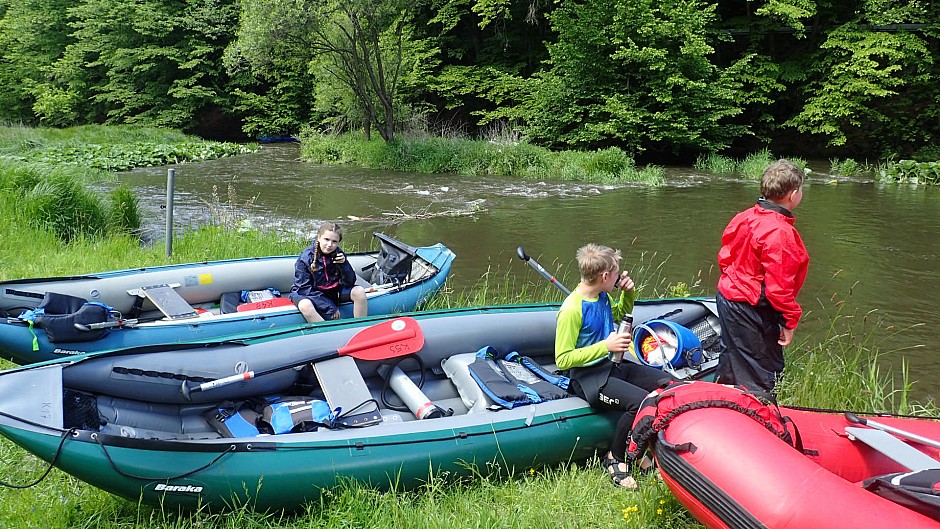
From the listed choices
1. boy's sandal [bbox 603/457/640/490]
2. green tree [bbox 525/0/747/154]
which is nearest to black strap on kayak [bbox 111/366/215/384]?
boy's sandal [bbox 603/457/640/490]

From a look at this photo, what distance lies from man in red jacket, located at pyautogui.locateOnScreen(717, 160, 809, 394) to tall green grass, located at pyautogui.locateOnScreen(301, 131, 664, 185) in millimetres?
10574

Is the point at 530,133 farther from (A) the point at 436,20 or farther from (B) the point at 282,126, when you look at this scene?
(B) the point at 282,126

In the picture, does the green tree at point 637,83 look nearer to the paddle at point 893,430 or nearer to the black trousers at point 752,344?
the black trousers at point 752,344

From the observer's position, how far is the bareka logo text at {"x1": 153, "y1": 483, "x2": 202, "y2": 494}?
2.66 meters

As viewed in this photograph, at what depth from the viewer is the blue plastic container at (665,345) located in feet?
13.5

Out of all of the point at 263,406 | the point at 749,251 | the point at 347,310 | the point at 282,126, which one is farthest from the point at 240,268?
the point at 282,126

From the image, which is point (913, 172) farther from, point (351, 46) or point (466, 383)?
point (466, 383)

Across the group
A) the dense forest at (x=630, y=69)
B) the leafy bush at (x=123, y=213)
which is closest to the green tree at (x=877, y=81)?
the dense forest at (x=630, y=69)

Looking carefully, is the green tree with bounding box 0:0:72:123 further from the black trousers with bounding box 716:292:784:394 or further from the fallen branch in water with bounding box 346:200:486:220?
the black trousers with bounding box 716:292:784:394

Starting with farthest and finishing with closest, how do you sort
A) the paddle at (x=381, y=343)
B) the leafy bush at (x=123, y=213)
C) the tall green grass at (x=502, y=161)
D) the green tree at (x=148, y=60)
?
1. the green tree at (x=148, y=60)
2. the tall green grass at (x=502, y=161)
3. the leafy bush at (x=123, y=213)
4. the paddle at (x=381, y=343)

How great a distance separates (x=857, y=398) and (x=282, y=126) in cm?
2542

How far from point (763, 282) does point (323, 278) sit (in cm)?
289

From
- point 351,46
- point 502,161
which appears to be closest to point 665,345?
point 502,161

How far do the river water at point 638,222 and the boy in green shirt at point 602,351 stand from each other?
2.04m
